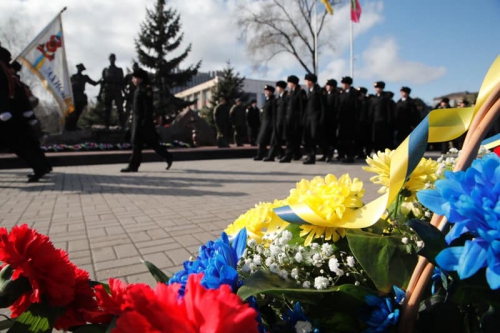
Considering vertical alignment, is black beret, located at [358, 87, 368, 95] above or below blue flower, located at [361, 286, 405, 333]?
above

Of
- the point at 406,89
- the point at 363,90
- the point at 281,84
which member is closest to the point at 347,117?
the point at 281,84

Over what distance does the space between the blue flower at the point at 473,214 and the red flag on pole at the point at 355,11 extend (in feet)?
63.3

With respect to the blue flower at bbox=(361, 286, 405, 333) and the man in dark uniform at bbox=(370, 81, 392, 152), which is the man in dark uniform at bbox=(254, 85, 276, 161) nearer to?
the man in dark uniform at bbox=(370, 81, 392, 152)

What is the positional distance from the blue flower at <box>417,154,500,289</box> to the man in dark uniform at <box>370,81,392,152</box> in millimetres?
11169

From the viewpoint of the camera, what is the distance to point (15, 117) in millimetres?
6520

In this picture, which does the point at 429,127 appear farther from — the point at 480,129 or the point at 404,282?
the point at 404,282

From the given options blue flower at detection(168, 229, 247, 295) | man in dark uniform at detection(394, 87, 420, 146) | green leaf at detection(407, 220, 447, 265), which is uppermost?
man in dark uniform at detection(394, 87, 420, 146)

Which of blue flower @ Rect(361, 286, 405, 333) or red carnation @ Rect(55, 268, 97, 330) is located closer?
blue flower @ Rect(361, 286, 405, 333)

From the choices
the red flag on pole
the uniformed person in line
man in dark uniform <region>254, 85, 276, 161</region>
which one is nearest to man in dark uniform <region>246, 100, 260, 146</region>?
man in dark uniform <region>254, 85, 276, 161</region>

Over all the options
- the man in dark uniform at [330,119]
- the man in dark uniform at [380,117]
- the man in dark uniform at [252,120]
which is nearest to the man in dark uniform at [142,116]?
the man in dark uniform at [330,119]

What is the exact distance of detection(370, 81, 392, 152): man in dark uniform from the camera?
36.2ft

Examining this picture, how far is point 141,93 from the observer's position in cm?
818

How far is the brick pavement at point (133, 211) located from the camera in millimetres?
2803

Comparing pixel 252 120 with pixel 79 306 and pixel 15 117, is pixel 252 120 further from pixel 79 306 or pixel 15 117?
pixel 79 306
